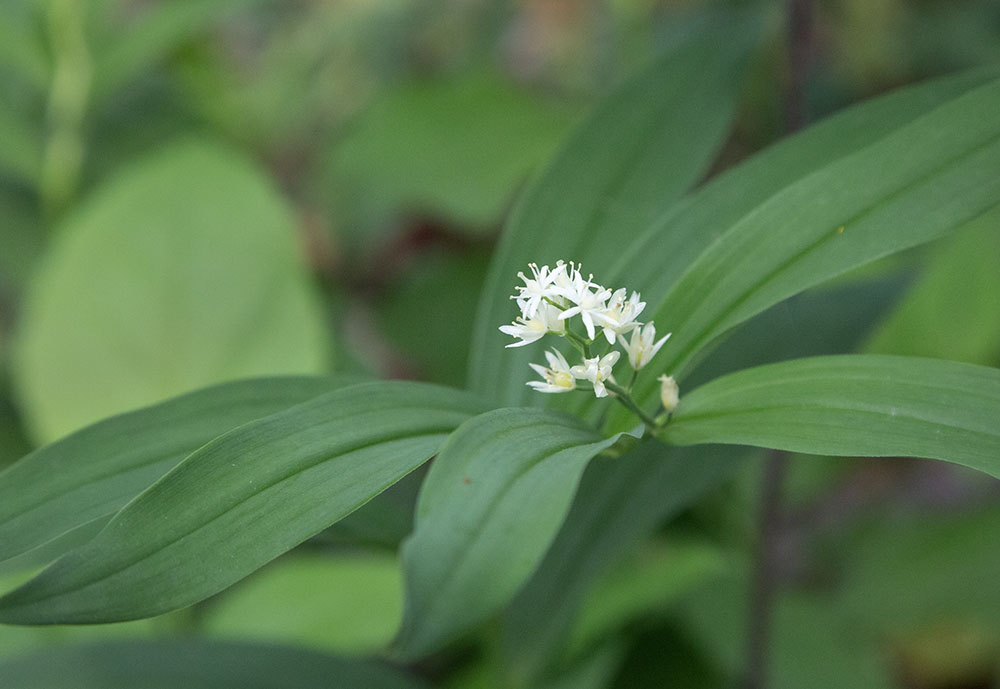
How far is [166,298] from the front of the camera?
118cm

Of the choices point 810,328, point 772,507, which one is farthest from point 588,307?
point 772,507

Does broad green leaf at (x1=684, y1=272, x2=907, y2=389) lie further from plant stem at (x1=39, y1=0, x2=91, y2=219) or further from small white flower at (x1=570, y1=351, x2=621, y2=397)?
plant stem at (x1=39, y1=0, x2=91, y2=219)

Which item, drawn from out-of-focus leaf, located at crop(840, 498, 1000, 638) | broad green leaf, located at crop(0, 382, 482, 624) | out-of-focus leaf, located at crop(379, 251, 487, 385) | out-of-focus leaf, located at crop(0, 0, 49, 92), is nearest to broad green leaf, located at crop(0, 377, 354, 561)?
broad green leaf, located at crop(0, 382, 482, 624)

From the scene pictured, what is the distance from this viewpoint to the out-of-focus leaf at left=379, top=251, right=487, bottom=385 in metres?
1.44

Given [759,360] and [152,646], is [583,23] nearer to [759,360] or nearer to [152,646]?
[759,360]

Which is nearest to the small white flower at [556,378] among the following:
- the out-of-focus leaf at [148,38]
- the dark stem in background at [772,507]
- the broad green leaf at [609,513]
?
the broad green leaf at [609,513]

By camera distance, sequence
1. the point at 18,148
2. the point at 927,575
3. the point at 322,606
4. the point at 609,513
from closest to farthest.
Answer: the point at 609,513
the point at 322,606
the point at 927,575
the point at 18,148

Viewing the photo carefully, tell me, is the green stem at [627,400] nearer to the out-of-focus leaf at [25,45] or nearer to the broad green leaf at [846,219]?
the broad green leaf at [846,219]

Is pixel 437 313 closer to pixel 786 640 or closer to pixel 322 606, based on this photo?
pixel 322 606

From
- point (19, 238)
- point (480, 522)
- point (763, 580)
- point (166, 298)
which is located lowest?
point (480, 522)

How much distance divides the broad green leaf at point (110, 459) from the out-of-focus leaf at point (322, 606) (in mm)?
473

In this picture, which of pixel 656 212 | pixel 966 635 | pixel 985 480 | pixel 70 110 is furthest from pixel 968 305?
pixel 70 110

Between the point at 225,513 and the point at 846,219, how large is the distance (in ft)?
1.24

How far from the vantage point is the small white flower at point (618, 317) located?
0.49m
